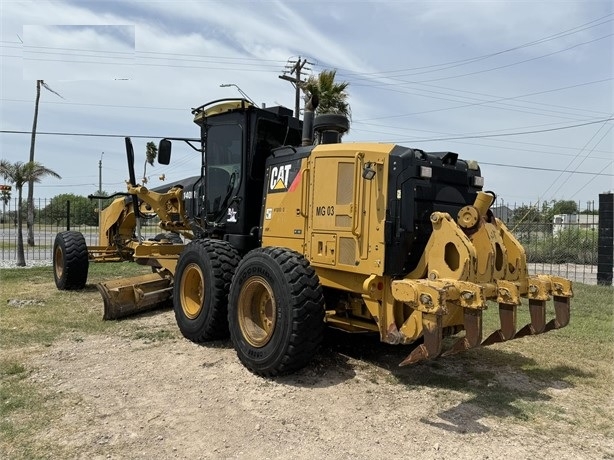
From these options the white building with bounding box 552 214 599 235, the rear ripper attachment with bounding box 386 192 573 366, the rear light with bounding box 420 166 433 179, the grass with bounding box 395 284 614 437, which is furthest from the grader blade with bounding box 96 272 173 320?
the white building with bounding box 552 214 599 235

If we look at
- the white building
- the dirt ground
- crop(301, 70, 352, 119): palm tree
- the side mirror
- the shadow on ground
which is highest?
crop(301, 70, 352, 119): palm tree

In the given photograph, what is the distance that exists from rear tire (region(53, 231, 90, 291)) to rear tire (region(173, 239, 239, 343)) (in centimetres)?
445

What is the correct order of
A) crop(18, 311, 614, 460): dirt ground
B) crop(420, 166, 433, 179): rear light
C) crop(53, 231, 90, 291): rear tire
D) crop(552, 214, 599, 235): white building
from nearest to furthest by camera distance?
crop(18, 311, 614, 460): dirt ground
crop(420, 166, 433, 179): rear light
crop(53, 231, 90, 291): rear tire
crop(552, 214, 599, 235): white building

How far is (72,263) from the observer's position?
9.97 metres

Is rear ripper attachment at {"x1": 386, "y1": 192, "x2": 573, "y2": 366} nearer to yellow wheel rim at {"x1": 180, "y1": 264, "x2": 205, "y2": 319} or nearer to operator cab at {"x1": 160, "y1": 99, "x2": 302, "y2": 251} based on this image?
operator cab at {"x1": 160, "y1": 99, "x2": 302, "y2": 251}

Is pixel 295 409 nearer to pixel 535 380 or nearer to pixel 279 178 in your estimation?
pixel 535 380

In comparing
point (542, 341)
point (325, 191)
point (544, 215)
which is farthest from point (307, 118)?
point (544, 215)

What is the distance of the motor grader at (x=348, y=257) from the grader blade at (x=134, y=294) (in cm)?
140

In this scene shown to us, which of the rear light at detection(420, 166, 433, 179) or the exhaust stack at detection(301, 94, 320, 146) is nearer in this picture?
the rear light at detection(420, 166, 433, 179)

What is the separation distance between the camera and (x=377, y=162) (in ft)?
15.7

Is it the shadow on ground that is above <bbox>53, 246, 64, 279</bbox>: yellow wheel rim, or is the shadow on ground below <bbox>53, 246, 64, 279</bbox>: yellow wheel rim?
below

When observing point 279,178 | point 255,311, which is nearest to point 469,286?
point 255,311

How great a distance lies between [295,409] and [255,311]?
141 cm

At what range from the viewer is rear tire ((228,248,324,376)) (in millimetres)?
4648
